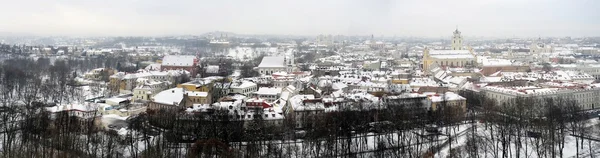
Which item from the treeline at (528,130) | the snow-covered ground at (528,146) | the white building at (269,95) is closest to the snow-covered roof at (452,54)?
the treeline at (528,130)

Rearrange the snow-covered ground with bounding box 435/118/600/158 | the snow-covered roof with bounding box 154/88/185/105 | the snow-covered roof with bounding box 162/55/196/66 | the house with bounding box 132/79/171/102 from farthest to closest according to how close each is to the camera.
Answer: the snow-covered roof with bounding box 162/55/196/66 < the house with bounding box 132/79/171/102 < the snow-covered roof with bounding box 154/88/185/105 < the snow-covered ground with bounding box 435/118/600/158

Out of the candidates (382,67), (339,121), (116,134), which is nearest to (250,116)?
(339,121)

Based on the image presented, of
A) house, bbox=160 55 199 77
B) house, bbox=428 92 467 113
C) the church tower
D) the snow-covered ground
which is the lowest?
A: the snow-covered ground

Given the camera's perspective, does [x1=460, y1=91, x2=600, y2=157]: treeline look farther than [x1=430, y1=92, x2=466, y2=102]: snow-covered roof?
No

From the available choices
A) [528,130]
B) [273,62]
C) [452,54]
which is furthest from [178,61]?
[528,130]

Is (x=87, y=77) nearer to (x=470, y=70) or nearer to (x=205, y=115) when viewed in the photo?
(x=205, y=115)

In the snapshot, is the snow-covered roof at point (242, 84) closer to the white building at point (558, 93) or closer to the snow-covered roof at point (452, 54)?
the white building at point (558, 93)

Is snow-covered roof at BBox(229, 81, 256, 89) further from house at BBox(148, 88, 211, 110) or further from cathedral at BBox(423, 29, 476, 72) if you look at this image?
cathedral at BBox(423, 29, 476, 72)

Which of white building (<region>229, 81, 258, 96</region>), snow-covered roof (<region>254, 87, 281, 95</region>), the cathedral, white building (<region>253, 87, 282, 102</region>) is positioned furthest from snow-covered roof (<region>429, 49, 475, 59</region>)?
white building (<region>253, 87, 282, 102</region>)

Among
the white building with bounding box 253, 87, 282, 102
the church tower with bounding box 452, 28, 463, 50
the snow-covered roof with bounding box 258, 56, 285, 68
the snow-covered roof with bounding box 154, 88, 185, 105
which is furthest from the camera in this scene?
the church tower with bounding box 452, 28, 463, 50

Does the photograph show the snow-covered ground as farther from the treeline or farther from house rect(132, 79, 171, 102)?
house rect(132, 79, 171, 102)

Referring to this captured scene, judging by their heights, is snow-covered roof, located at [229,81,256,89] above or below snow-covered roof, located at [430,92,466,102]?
above
